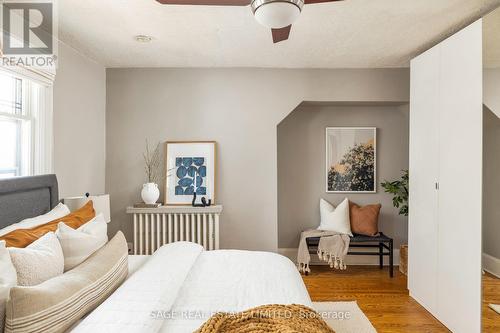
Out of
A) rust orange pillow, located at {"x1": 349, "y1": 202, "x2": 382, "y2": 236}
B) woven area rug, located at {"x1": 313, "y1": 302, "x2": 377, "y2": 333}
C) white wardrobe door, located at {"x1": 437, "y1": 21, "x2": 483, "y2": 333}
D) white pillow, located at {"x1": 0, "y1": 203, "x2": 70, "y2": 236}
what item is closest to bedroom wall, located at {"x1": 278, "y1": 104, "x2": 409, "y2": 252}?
rust orange pillow, located at {"x1": 349, "y1": 202, "x2": 382, "y2": 236}

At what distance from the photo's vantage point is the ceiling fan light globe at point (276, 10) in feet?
5.10

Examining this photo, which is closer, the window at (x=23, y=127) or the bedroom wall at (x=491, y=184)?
the bedroom wall at (x=491, y=184)

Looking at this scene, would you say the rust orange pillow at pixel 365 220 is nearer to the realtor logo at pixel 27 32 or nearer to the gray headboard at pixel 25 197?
the gray headboard at pixel 25 197

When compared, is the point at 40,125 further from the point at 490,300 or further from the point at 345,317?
the point at 490,300

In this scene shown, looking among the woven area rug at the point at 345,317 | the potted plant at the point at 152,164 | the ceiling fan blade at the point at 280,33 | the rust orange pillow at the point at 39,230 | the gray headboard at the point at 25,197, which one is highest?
the ceiling fan blade at the point at 280,33

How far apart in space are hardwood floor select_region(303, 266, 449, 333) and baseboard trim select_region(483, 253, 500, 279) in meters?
0.80

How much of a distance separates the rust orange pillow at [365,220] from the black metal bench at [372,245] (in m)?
0.08

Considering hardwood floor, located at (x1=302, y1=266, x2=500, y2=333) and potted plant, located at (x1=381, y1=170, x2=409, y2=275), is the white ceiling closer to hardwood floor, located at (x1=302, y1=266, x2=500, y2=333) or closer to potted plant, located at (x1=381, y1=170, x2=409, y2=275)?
potted plant, located at (x1=381, y1=170, x2=409, y2=275)

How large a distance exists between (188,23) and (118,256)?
6.10ft

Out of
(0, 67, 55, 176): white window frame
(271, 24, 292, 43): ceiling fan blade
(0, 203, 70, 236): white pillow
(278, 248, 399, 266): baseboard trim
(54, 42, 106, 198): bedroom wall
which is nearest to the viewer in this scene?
(0, 203, 70, 236): white pillow

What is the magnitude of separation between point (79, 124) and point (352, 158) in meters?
3.34

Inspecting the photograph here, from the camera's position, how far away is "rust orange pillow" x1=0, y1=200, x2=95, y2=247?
5.65 feet

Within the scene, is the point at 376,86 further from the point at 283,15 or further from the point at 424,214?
the point at 283,15

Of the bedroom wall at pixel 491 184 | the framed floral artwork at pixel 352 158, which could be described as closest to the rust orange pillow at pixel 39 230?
the bedroom wall at pixel 491 184
